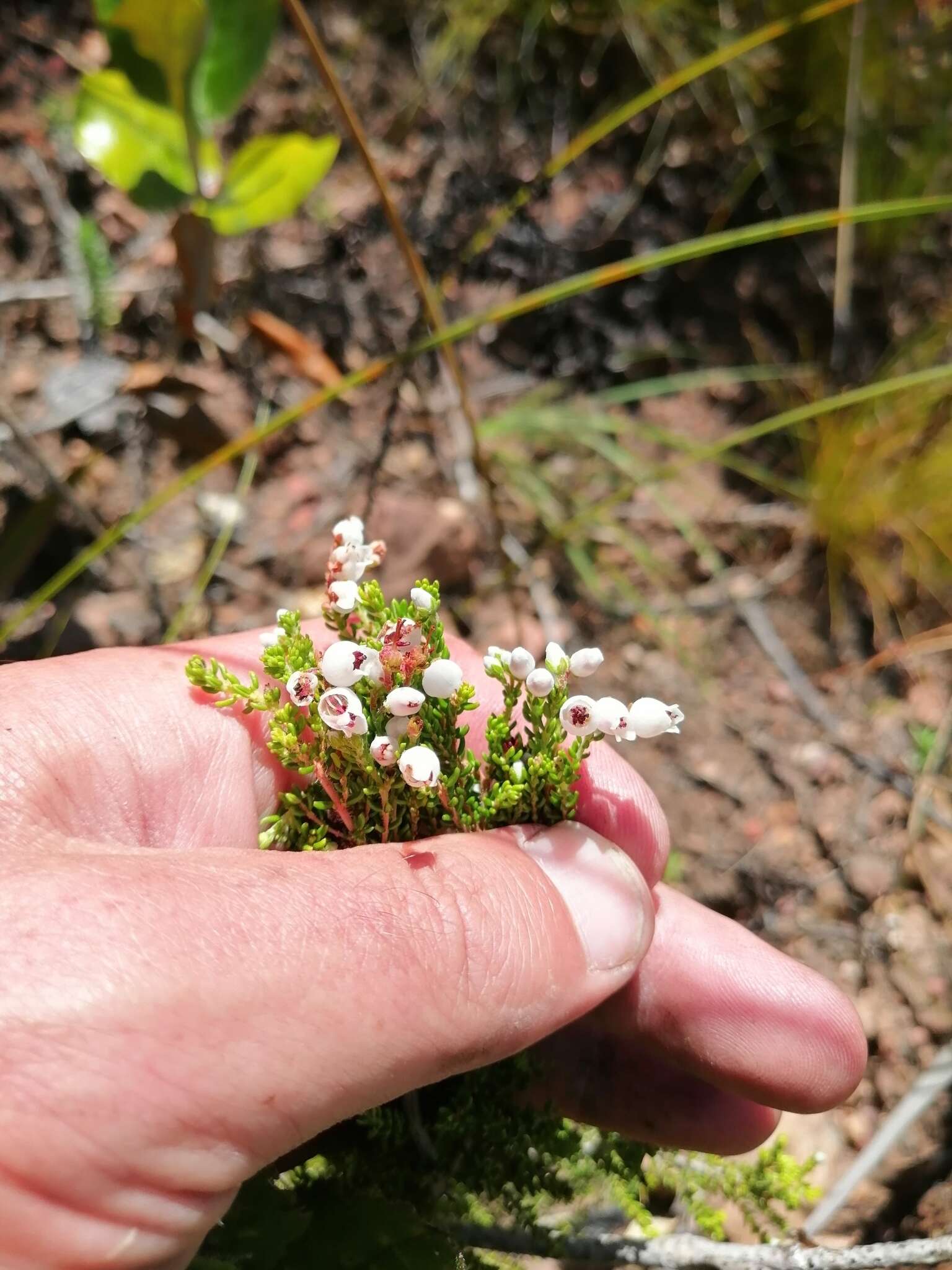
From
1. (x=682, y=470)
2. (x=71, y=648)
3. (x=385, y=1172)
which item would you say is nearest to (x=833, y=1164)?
(x=385, y=1172)

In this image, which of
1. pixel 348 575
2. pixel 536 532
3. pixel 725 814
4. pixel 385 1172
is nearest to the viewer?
pixel 348 575

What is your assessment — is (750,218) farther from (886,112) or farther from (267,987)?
(267,987)

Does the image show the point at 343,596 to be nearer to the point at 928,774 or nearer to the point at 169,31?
the point at 169,31

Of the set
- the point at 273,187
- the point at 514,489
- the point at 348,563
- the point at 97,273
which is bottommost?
the point at 348,563

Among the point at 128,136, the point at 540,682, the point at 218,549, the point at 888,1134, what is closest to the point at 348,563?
the point at 540,682

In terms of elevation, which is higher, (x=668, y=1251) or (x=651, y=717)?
(x=651, y=717)

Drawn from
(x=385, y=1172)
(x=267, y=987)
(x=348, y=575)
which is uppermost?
(x=348, y=575)

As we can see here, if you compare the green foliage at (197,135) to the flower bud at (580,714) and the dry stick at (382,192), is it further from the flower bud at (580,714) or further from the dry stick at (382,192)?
the flower bud at (580,714)
